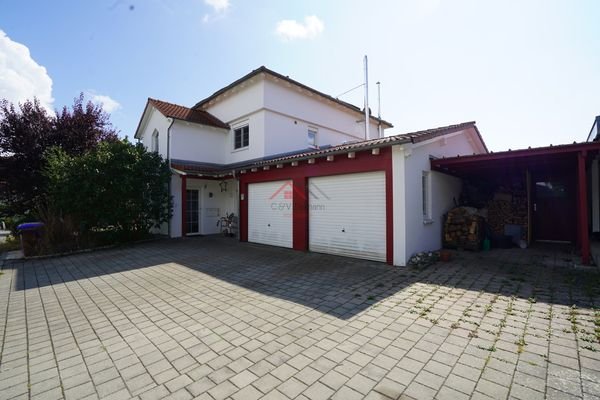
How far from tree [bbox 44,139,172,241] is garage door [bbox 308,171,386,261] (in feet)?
23.4

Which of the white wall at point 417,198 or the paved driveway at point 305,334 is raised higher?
the white wall at point 417,198

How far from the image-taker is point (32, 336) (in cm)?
359

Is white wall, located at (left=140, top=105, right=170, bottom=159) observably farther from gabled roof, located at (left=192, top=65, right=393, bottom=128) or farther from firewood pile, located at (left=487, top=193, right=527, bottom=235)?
firewood pile, located at (left=487, top=193, right=527, bottom=235)

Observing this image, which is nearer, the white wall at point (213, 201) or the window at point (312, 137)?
the white wall at point (213, 201)

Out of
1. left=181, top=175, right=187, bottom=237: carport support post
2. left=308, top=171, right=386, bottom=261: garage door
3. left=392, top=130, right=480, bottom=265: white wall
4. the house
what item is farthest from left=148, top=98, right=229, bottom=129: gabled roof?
left=392, top=130, right=480, bottom=265: white wall

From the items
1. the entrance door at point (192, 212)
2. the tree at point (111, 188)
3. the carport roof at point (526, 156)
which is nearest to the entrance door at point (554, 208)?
the carport roof at point (526, 156)

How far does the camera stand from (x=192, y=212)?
44.8 feet

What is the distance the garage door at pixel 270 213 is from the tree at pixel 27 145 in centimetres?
987

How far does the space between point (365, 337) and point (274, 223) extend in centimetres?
703

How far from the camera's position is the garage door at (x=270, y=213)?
9594mm

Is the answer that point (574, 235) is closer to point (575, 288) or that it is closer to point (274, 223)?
point (575, 288)

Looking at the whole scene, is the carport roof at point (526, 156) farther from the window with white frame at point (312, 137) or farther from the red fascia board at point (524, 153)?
the window with white frame at point (312, 137)

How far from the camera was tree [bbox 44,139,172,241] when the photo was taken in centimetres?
995

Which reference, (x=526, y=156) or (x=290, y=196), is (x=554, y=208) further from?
(x=290, y=196)
